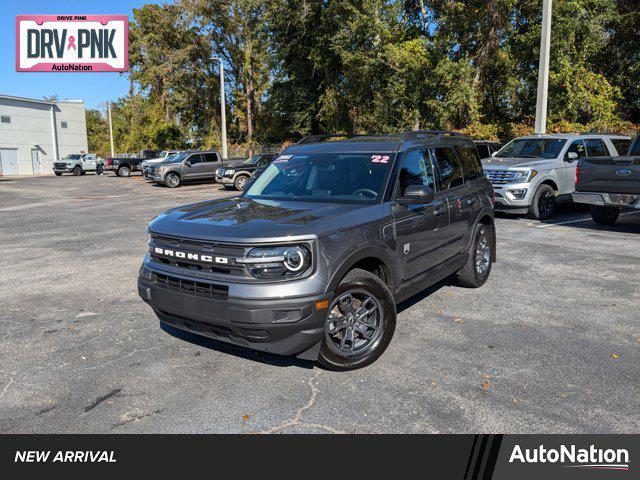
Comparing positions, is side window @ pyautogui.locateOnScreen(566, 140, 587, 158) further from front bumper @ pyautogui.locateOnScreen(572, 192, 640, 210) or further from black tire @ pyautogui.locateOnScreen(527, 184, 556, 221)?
front bumper @ pyautogui.locateOnScreen(572, 192, 640, 210)

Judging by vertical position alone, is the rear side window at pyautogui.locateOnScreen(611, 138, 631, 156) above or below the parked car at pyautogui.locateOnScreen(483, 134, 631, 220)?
above

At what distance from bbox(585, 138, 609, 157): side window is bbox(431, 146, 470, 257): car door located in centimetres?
823

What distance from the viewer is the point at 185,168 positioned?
90.3 feet

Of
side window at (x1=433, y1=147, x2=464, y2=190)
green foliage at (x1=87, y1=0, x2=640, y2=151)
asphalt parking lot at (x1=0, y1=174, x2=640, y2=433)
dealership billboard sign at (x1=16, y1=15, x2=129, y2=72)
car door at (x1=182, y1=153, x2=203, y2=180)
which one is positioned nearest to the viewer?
asphalt parking lot at (x1=0, y1=174, x2=640, y2=433)

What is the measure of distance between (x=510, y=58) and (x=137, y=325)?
2103 cm

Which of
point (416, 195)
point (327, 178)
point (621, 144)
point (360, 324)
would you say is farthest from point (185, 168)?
point (360, 324)

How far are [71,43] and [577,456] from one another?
125 ft

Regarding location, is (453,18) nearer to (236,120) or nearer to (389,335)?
(389,335)

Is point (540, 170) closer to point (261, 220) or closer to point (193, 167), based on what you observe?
point (261, 220)

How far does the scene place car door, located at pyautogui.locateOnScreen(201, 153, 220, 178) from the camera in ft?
92.6

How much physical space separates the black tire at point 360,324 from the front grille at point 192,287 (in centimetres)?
80

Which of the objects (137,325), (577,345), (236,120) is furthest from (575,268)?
(236,120)

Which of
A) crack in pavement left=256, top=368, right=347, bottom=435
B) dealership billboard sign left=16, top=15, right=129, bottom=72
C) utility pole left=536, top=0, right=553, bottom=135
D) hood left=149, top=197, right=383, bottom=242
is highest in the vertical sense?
dealership billboard sign left=16, top=15, right=129, bottom=72

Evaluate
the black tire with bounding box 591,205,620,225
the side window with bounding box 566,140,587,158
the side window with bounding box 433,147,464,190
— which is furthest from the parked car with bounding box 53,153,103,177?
the side window with bounding box 433,147,464,190
